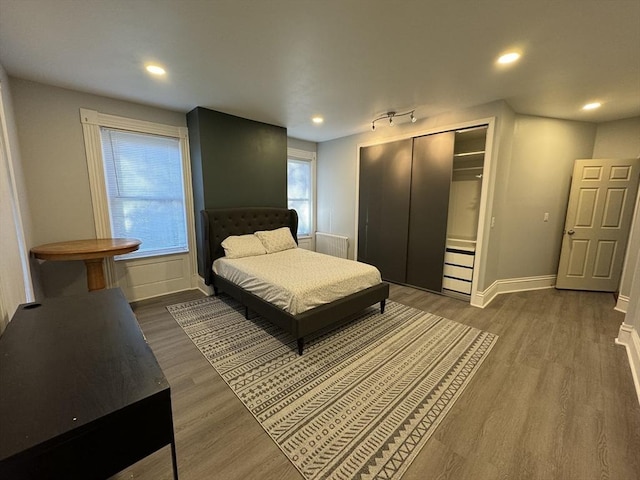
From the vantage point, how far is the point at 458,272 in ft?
11.5

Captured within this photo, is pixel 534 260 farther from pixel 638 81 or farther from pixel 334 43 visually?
pixel 334 43

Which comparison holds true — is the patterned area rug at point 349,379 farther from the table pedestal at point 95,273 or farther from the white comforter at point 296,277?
the table pedestal at point 95,273

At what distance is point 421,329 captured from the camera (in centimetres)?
274

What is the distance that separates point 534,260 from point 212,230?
481 centimetres

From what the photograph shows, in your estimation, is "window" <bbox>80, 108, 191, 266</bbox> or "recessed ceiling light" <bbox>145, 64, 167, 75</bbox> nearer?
"recessed ceiling light" <bbox>145, 64, 167, 75</bbox>

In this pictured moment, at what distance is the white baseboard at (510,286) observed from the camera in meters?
3.33

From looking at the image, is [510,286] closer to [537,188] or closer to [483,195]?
[537,188]

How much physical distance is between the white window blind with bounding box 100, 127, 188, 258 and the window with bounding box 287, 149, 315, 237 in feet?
6.58

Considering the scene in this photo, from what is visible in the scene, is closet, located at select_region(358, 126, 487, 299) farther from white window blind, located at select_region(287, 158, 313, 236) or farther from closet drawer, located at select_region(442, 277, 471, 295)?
white window blind, located at select_region(287, 158, 313, 236)

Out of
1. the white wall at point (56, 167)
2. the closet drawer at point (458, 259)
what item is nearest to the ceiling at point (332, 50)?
the white wall at point (56, 167)

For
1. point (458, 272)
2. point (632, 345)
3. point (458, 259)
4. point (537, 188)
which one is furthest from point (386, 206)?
point (632, 345)

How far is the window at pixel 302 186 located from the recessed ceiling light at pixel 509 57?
342 cm

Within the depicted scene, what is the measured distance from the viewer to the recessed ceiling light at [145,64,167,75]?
88.2 inches

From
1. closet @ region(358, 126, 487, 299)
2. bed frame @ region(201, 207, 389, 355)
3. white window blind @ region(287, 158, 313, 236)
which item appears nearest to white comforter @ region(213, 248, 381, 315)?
bed frame @ region(201, 207, 389, 355)
